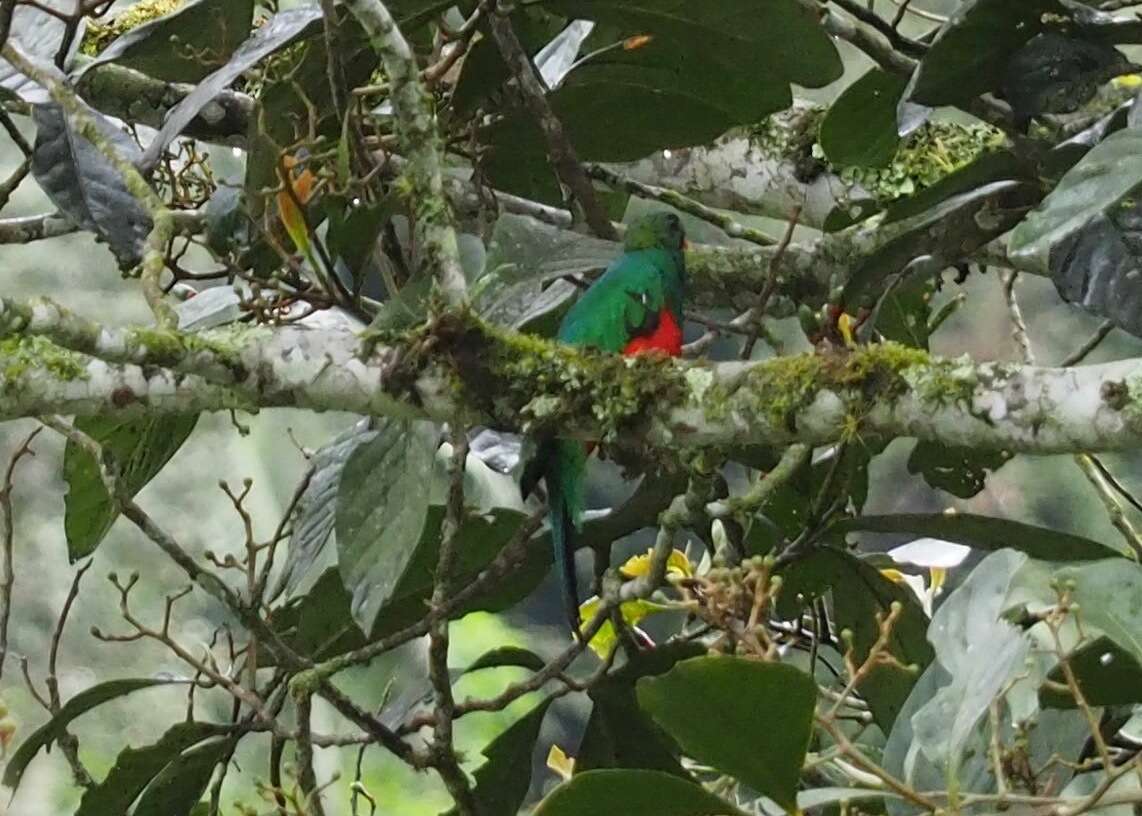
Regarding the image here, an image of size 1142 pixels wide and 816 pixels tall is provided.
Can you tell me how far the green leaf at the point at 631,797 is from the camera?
859mm

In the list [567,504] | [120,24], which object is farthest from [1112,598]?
[120,24]

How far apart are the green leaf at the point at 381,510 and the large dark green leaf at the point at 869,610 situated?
51cm

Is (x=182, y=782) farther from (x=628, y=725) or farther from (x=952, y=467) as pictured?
(x=952, y=467)

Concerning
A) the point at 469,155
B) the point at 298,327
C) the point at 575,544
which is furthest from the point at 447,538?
the point at 469,155

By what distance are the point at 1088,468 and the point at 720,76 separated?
80 cm

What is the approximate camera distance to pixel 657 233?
1.78 metres

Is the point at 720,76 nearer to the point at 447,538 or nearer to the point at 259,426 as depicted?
the point at 447,538

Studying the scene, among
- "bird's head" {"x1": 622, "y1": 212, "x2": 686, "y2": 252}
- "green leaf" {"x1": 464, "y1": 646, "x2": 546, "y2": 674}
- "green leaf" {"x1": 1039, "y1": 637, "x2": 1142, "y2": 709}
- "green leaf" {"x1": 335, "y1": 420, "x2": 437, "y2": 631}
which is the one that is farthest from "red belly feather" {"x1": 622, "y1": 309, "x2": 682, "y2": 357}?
"green leaf" {"x1": 1039, "y1": 637, "x2": 1142, "y2": 709}

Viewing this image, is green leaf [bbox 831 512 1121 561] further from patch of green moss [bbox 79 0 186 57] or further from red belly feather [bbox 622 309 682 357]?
patch of green moss [bbox 79 0 186 57]

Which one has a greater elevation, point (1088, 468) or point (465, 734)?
point (1088, 468)

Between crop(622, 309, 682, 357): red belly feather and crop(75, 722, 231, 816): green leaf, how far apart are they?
25.7 inches

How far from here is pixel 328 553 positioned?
1622 mm

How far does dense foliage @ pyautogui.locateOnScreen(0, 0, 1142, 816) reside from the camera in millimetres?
941

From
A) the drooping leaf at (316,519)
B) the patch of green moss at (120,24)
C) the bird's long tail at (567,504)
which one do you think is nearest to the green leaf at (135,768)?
the drooping leaf at (316,519)
